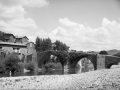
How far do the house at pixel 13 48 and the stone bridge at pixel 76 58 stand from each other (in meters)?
5.03

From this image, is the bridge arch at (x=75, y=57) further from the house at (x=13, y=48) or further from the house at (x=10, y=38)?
the house at (x=10, y=38)

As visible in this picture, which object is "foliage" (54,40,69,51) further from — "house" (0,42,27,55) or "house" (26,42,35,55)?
"house" (0,42,27,55)

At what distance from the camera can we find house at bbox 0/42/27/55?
164 ft

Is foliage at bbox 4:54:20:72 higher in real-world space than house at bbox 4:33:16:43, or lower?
lower

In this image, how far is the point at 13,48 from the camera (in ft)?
172

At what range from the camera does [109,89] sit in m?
10.7

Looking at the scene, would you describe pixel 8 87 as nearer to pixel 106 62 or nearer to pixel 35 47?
pixel 106 62

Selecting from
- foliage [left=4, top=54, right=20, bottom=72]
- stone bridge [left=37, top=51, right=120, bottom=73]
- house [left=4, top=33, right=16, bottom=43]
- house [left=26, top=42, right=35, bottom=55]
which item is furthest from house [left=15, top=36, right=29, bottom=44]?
foliage [left=4, top=54, right=20, bottom=72]

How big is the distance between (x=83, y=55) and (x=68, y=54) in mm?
5314

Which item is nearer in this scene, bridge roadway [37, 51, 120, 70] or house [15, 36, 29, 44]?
bridge roadway [37, 51, 120, 70]

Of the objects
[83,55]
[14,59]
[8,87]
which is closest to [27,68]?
[14,59]

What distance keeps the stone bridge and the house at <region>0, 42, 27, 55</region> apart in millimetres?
5025

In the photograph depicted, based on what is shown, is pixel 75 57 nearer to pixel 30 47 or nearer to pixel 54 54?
pixel 54 54

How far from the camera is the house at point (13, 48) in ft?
164
